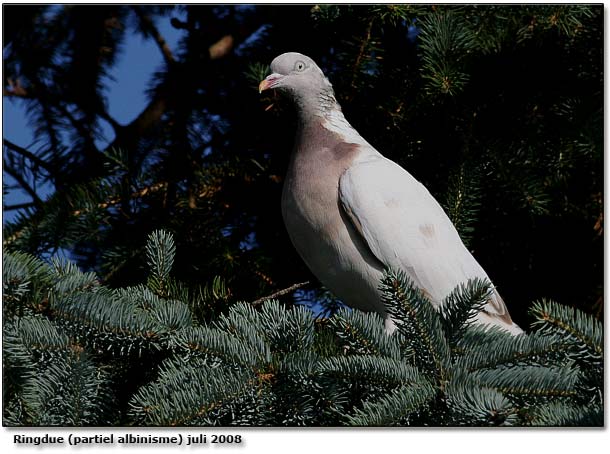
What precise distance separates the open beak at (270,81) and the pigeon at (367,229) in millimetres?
320

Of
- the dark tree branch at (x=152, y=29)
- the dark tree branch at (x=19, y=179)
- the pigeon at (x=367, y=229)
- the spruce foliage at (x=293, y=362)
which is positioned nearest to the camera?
the spruce foliage at (x=293, y=362)

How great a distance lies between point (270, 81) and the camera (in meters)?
3.52

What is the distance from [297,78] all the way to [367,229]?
0.79 metres

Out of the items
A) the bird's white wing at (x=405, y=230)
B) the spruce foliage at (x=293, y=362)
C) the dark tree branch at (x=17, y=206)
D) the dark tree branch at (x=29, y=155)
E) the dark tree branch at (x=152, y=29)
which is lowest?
the spruce foliage at (x=293, y=362)

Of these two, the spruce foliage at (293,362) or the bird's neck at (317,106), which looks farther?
the bird's neck at (317,106)

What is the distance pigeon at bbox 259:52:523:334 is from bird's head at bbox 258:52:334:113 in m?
0.32

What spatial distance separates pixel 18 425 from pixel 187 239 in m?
1.64

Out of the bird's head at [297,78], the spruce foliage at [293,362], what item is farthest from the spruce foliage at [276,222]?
the bird's head at [297,78]

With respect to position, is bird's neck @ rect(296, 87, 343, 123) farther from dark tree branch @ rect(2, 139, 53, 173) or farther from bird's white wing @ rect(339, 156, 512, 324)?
dark tree branch @ rect(2, 139, 53, 173)

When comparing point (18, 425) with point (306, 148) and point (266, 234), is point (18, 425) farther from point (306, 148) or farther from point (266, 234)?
point (266, 234)

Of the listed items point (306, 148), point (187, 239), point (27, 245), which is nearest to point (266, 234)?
point (187, 239)

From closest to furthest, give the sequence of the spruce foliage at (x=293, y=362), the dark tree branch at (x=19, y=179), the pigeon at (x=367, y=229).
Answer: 1. the spruce foliage at (x=293, y=362)
2. the pigeon at (x=367, y=229)
3. the dark tree branch at (x=19, y=179)

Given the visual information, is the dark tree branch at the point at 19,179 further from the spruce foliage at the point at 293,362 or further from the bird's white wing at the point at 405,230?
the spruce foliage at the point at 293,362

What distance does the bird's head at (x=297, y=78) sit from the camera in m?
3.56
